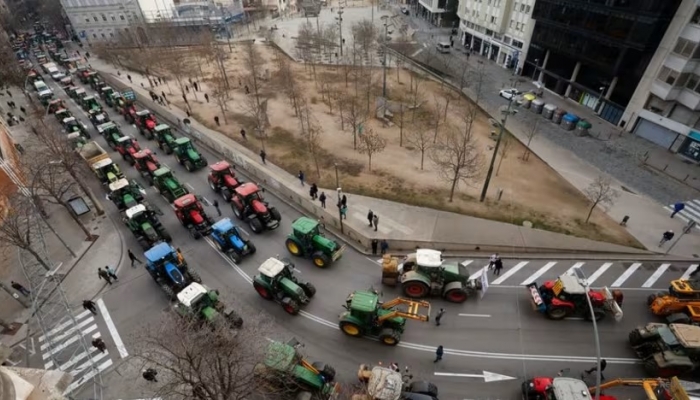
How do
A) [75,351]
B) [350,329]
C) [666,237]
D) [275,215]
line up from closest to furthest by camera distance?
[350,329], [75,351], [666,237], [275,215]

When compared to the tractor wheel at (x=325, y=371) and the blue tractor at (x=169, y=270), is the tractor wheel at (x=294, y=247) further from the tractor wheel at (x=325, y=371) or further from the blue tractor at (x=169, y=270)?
the tractor wheel at (x=325, y=371)

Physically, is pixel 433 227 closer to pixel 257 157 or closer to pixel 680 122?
pixel 257 157

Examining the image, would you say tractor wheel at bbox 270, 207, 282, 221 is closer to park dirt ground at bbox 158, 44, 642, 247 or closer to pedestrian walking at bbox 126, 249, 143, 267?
park dirt ground at bbox 158, 44, 642, 247

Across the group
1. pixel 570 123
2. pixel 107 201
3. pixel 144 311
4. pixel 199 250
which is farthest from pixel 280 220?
pixel 570 123

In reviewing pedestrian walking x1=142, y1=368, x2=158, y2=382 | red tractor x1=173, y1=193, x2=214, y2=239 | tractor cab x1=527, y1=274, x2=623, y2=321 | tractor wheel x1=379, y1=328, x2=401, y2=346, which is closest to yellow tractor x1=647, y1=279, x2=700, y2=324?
tractor cab x1=527, y1=274, x2=623, y2=321

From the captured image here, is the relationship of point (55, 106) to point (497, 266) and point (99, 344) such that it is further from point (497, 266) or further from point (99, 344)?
point (497, 266)

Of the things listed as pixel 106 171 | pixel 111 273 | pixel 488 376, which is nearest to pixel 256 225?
pixel 111 273
